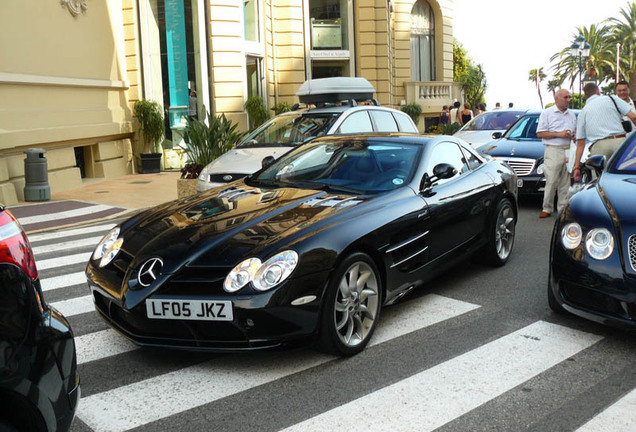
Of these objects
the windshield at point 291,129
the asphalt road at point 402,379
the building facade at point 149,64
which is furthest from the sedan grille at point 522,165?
the building facade at point 149,64

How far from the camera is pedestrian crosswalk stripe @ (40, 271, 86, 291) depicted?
21.7 feet

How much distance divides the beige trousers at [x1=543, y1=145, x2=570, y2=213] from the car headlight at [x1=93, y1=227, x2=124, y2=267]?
6.78 metres

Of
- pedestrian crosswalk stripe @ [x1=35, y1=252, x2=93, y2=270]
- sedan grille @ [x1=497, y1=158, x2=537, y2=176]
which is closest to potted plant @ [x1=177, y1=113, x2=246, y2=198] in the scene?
pedestrian crosswalk stripe @ [x1=35, y1=252, x2=93, y2=270]

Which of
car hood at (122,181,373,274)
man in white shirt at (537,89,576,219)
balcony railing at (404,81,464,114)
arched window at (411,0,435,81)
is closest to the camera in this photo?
car hood at (122,181,373,274)

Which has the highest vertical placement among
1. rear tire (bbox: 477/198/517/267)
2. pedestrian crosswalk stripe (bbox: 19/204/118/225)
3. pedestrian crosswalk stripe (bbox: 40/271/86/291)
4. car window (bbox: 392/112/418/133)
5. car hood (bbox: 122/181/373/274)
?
car window (bbox: 392/112/418/133)

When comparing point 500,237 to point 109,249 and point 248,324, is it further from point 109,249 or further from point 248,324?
point 109,249

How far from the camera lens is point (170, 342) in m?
4.20

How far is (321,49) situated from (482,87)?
204 ft

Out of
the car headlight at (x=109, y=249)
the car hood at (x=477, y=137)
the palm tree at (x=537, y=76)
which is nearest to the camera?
the car headlight at (x=109, y=249)

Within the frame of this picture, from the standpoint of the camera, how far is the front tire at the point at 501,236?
265 inches

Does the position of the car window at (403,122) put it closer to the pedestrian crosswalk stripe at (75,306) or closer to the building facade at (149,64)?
the pedestrian crosswalk stripe at (75,306)

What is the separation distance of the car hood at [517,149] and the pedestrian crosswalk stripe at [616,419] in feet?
25.4

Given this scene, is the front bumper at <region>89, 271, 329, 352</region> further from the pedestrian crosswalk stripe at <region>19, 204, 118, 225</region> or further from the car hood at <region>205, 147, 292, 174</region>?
the pedestrian crosswalk stripe at <region>19, 204, 118, 225</region>

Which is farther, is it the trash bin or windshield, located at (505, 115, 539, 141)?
the trash bin
